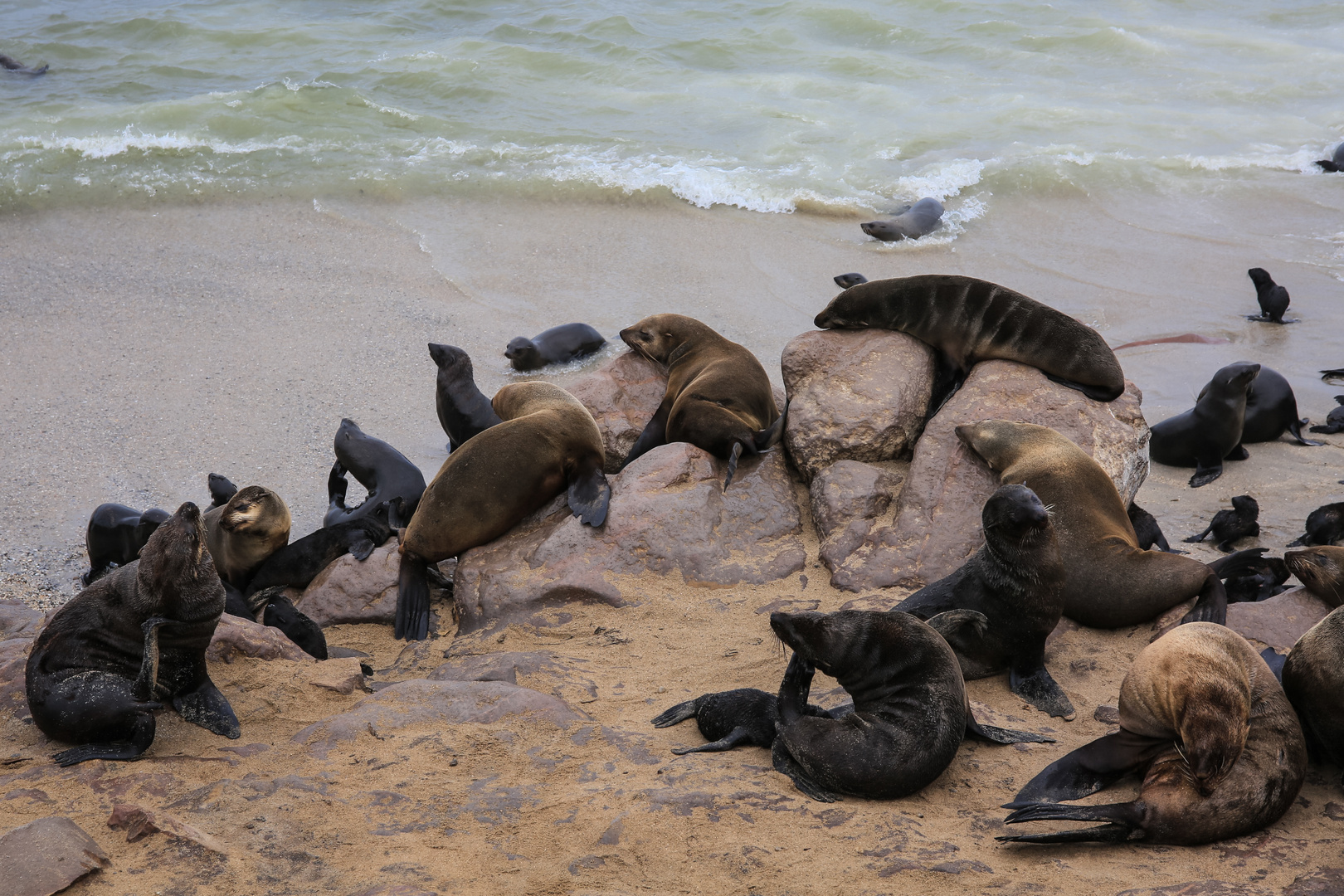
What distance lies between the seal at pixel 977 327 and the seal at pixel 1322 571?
51.9 inches

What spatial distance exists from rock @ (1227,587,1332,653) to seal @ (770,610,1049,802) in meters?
1.52

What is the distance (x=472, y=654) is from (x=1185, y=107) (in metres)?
16.9

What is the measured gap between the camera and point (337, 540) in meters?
6.18

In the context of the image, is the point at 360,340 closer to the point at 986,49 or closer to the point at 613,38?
the point at 613,38

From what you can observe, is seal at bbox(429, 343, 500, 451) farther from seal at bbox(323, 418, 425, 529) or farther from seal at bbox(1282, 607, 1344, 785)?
seal at bbox(1282, 607, 1344, 785)

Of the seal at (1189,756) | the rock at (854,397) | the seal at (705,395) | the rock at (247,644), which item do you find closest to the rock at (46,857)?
the rock at (247,644)

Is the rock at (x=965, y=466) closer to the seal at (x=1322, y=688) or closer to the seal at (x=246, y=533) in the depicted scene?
the seal at (x=1322, y=688)

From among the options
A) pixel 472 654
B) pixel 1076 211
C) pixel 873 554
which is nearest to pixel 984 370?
pixel 873 554

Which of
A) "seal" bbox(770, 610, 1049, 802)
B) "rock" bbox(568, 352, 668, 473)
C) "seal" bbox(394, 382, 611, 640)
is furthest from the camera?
"rock" bbox(568, 352, 668, 473)

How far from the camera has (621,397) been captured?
7.10 m

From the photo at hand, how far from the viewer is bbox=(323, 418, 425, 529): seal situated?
686 cm

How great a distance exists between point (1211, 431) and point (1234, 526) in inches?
57.9

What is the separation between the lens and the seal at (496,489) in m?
5.82

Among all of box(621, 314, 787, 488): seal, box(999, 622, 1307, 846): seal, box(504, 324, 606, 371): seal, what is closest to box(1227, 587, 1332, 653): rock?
box(999, 622, 1307, 846): seal
